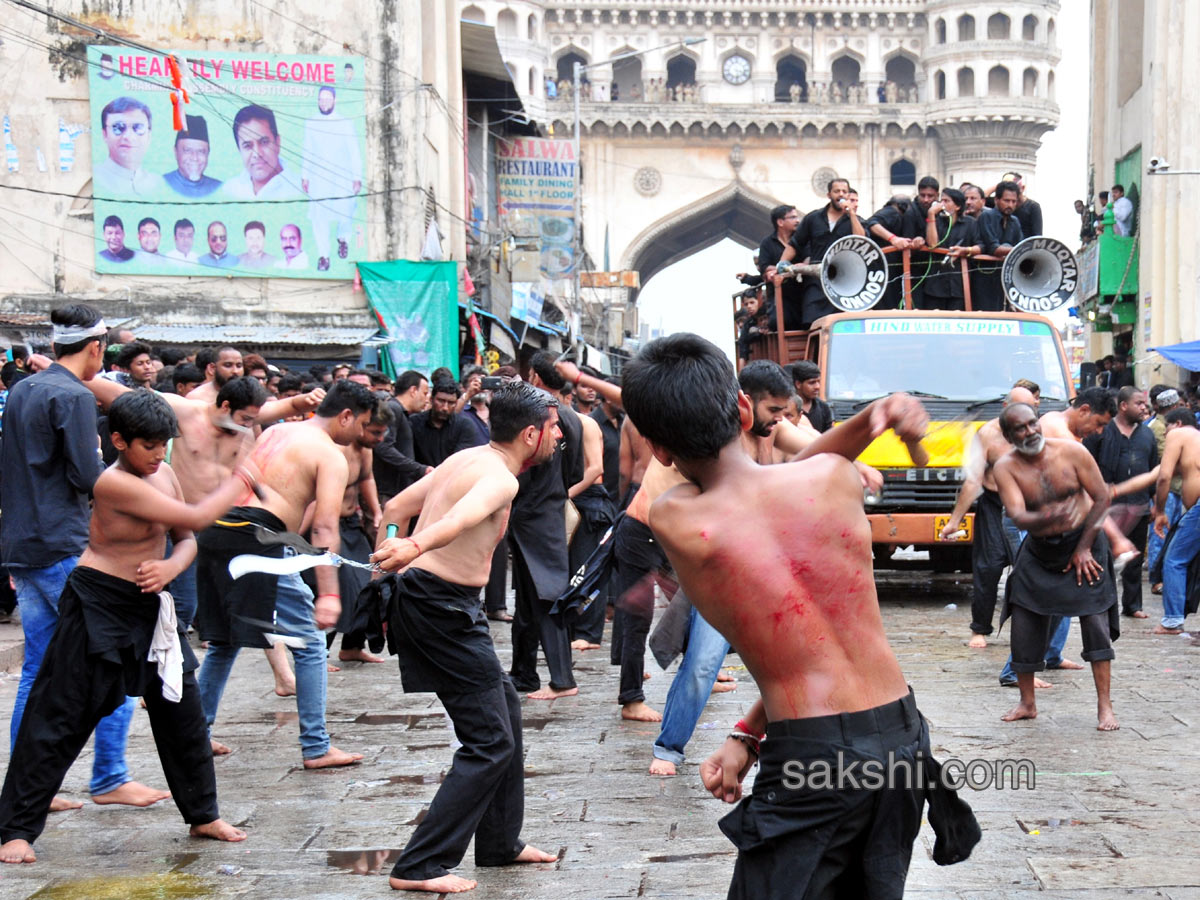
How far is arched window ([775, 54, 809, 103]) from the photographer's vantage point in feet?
179

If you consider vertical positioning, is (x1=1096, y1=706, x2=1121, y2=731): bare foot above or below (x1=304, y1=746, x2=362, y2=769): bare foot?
below

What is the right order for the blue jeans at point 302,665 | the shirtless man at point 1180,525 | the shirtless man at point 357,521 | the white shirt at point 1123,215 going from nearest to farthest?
the blue jeans at point 302,665 → the shirtless man at point 357,521 → the shirtless man at point 1180,525 → the white shirt at point 1123,215

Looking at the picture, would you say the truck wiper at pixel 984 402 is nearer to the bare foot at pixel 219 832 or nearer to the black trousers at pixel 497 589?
the black trousers at pixel 497 589

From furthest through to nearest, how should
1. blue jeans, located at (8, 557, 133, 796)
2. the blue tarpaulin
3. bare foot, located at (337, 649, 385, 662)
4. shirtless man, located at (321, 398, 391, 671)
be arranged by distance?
the blue tarpaulin, bare foot, located at (337, 649, 385, 662), shirtless man, located at (321, 398, 391, 671), blue jeans, located at (8, 557, 133, 796)

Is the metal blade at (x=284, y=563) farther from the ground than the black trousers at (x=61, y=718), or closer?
farther from the ground

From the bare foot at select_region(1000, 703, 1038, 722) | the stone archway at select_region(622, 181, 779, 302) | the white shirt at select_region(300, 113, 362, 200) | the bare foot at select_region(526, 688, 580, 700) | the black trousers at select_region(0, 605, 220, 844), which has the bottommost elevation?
the bare foot at select_region(526, 688, 580, 700)

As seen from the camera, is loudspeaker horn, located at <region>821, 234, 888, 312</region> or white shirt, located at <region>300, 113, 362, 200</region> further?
white shirt, located at <region>300, 113, 362, 200</region>

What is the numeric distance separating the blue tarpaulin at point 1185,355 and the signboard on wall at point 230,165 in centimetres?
1144

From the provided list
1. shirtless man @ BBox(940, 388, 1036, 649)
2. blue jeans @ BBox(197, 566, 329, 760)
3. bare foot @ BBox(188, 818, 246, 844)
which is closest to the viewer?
bare foot @ BBox(188, 818, 246, 844)

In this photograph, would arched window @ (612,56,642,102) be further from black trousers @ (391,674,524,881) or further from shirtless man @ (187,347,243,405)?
black trousers @ (391,674,524,881)

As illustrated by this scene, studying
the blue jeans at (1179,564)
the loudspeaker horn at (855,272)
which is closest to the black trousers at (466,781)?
the blue jeans at (1179,564)

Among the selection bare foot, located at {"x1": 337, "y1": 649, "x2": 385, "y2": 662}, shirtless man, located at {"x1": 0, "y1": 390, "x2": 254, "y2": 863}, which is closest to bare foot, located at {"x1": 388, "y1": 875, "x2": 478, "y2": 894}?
shirtless man, located at {"x1": 0, "y1": 390, "x2": 254, "y2": 863}

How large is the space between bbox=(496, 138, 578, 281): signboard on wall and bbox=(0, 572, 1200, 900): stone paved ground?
23.8 metres

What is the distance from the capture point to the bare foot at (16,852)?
14.9 feet
